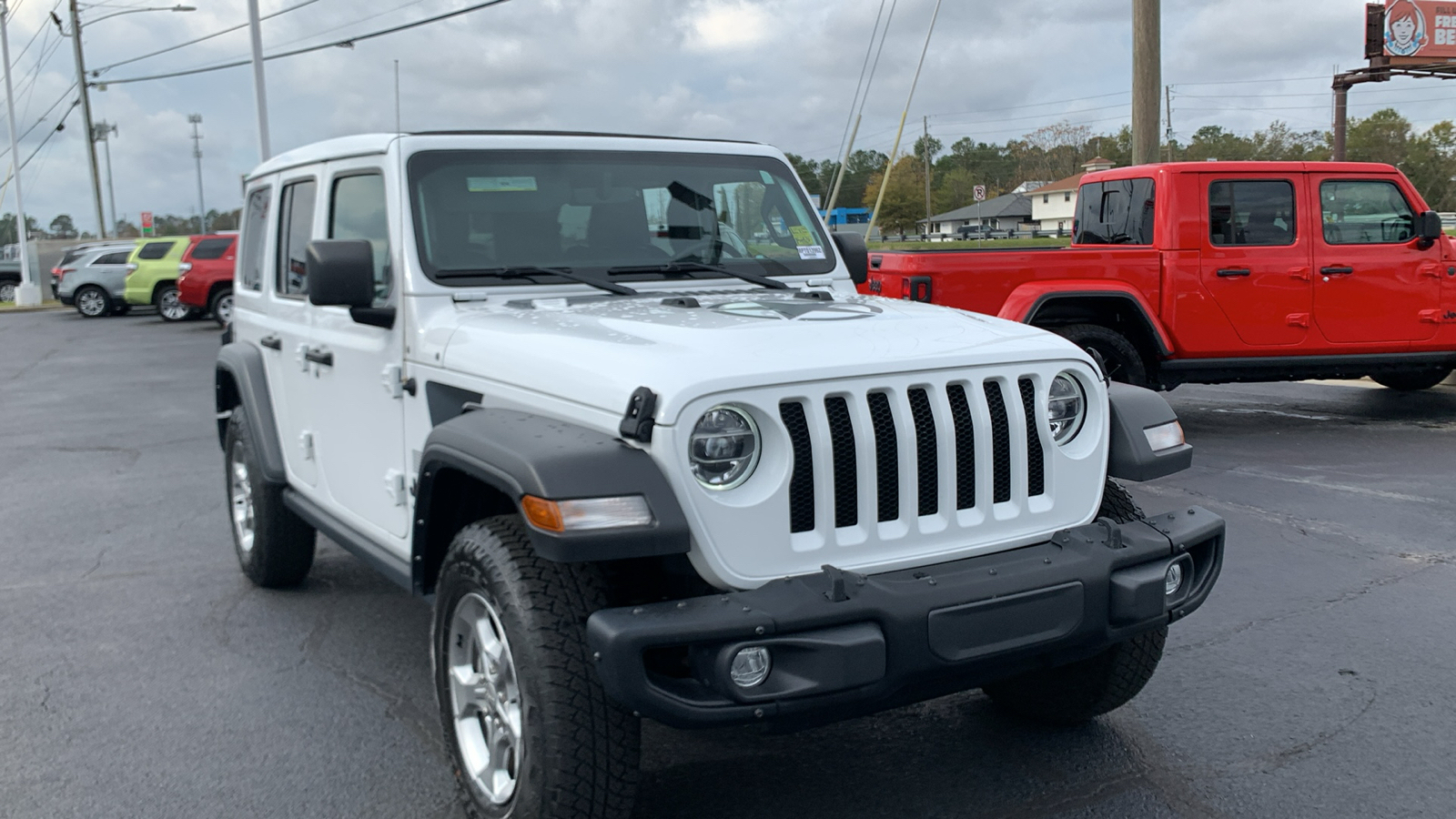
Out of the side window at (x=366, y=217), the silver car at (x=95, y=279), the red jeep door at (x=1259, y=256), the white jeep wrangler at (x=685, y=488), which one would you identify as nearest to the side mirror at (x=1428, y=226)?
the red jeep door at (x=1259, y=256)

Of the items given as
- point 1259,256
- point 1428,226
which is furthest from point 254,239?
point 1428,226

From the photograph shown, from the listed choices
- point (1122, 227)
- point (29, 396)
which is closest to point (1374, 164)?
point (1122, 227)

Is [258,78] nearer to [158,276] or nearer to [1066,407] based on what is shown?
[158,276]

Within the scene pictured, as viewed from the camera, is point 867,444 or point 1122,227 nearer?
point 867,444

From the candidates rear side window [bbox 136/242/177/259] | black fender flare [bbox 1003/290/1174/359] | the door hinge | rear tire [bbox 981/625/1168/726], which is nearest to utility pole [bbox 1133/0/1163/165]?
black fender flare [bbox 1003/290/1174/359]

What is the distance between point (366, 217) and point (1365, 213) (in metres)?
7.79

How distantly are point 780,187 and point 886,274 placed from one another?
4.44 m

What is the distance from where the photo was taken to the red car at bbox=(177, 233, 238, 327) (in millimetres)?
22938

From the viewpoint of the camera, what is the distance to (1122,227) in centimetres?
950

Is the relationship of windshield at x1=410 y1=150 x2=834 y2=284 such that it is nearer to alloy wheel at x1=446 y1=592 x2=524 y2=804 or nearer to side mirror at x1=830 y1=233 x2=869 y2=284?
side mirror at x1=830 y1=233 x2=869 y2=284

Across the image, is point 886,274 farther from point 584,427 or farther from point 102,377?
point 102,377

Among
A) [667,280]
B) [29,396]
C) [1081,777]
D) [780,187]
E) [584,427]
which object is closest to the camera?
[584,427]

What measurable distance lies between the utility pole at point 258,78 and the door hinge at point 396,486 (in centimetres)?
1839

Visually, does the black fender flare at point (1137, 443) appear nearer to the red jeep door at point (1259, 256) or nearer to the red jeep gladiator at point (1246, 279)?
the red jeep gladiator at point (1246, 279)
